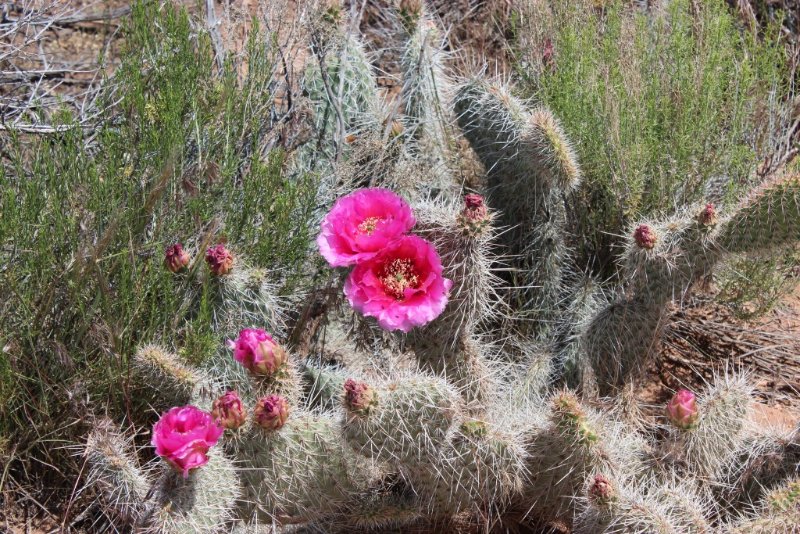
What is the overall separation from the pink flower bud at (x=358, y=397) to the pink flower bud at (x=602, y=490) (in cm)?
57

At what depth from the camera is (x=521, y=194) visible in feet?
9.99

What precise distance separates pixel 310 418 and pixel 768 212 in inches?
53.7

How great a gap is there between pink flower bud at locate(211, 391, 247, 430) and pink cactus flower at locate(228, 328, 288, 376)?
0.11 metres

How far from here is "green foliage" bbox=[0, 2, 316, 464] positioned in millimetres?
2539

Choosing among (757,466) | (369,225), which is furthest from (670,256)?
(369,225)

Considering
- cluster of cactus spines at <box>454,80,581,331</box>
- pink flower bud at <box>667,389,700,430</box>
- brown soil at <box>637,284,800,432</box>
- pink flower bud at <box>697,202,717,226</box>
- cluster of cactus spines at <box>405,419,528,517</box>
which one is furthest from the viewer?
brown soil at <box>637,284,800,432</box>

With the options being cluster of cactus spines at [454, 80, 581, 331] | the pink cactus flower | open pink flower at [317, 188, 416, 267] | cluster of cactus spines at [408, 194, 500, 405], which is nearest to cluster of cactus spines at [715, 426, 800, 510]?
cluster of cactus spines at [408, 194, 500, 405]

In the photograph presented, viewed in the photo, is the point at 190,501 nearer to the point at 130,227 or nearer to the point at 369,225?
the point at 369,225

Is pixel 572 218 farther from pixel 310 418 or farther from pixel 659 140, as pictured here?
pixel 310 418

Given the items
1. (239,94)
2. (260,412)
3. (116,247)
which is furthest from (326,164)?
(260,412)

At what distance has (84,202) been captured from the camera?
2.58 m

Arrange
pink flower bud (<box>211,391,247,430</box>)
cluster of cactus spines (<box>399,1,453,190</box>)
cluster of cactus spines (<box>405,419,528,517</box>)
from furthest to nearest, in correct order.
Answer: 1. cluster of cactus spines (<box>399,1,453,190</box>)
2. cluster of cactus spines (<box>405,419,528,517</box>)
3. pink flower bud (<box>211,391,247,430</box>)

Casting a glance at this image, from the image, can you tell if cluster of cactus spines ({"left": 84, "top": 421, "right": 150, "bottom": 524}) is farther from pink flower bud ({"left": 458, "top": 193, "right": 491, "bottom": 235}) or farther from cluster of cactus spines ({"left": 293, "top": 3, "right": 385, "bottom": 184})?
cluster of cactus spines ({"left": 293, "top": 3, "right": 385, "bottom": 184})

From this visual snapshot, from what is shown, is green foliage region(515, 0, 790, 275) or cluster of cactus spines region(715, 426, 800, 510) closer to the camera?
cluster of cactus spines region(715, 426, 800, 510)
